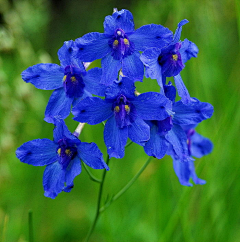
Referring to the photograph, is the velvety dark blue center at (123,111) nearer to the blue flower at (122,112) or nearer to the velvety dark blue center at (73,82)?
the blue flower at (122,112)

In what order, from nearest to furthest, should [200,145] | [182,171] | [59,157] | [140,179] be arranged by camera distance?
[59,157]
[182,171]
[200,145]
[140,179]

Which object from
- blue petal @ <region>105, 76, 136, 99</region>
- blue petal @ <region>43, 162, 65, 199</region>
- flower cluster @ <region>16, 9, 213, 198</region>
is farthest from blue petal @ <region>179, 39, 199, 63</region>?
blue petal @ <region>43, 162, 65, 199</region>

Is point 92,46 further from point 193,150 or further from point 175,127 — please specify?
point 193,150

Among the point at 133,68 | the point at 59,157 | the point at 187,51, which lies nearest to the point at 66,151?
the point at 59,157

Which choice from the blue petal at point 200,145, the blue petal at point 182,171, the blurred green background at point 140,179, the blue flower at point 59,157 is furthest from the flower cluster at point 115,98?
the blurred green background at point 140,179

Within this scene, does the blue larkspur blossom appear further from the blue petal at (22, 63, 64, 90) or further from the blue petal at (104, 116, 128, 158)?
the blue petal at (22, 63, 64, 90)

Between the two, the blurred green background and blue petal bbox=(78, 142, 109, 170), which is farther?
the blurred green background

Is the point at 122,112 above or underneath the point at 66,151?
above
